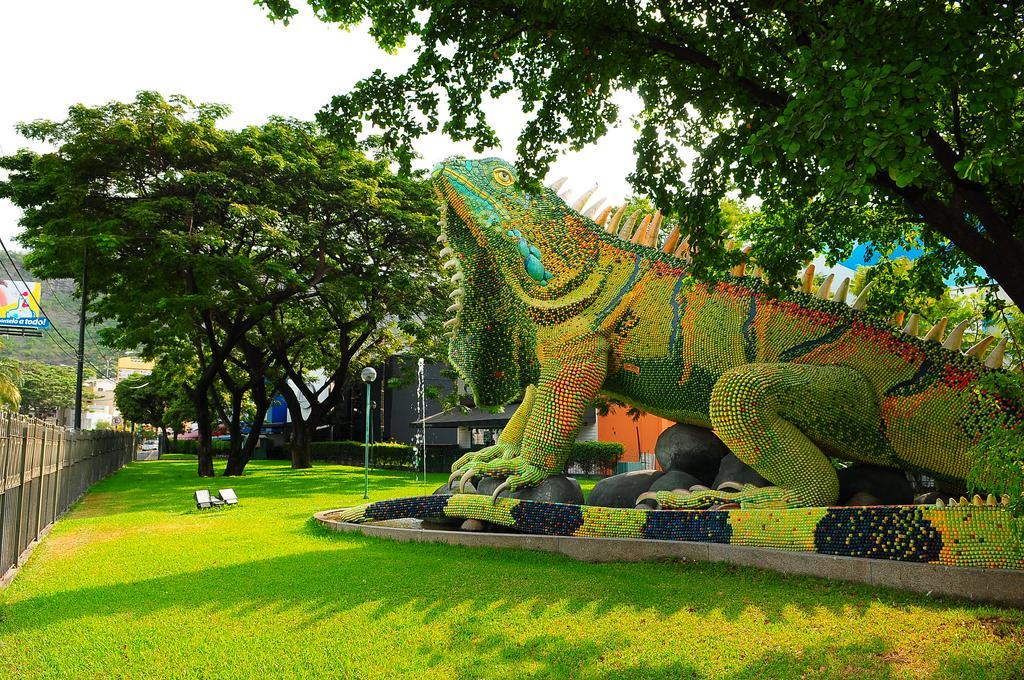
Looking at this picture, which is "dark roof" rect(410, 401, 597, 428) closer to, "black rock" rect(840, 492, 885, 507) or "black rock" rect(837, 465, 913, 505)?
"black rock" rect(837, 465, 913, 505)

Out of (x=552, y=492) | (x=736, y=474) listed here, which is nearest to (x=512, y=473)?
(x=552, y=492)

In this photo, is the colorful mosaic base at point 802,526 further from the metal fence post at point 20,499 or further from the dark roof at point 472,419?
the dark roof at point 472,419

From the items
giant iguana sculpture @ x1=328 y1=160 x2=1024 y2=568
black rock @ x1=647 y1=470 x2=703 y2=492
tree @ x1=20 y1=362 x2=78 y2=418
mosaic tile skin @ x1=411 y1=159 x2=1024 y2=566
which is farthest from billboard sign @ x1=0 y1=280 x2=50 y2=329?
black rock @ x1=647 y1=470 x2=703 y2=492

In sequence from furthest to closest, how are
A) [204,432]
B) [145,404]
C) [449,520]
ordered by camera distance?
[145,404]
[204,432]
[449,520]

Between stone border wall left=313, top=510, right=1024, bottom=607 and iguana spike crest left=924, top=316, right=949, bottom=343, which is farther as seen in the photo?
iguana spike crest left=924, top=316, right=949, bottom=343

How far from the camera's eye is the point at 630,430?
25234mm

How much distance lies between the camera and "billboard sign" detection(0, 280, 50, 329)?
40.6 metres

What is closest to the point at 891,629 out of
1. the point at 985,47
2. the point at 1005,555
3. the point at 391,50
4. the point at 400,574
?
the point at 1005,555

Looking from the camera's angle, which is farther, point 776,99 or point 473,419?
point 473,419

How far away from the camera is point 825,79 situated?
350cm

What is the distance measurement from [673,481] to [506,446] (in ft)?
6.20

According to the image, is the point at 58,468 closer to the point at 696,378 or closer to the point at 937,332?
the point at 696,378

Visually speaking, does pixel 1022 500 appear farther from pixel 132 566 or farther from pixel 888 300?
pixel 132 566

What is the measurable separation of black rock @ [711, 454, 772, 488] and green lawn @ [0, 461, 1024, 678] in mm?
1402
